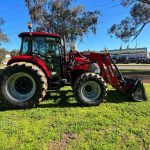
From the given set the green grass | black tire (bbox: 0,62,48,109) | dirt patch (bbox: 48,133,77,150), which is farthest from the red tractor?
dirt patch (bbox: 48,133,77,150)

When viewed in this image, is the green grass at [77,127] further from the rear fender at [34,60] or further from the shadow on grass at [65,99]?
the rear fender at [34,60]

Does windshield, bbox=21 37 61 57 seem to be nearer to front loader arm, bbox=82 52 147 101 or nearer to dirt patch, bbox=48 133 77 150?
front loader arm, bbox=82 52 147 101

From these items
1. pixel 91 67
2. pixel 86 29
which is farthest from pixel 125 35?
pixel 91 67

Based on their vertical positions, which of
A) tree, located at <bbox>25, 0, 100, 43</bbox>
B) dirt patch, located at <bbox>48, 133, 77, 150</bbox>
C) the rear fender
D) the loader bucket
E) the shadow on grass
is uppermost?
tree, located at <bbox>25, 0, 100, 43</bbox>

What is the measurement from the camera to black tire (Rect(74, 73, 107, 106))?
9141 mm

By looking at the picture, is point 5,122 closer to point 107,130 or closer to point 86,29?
point 107,130

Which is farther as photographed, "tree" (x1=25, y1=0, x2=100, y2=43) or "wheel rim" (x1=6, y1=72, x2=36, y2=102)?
"tree" (x1=25, y1=0, x2=100, y2=43)

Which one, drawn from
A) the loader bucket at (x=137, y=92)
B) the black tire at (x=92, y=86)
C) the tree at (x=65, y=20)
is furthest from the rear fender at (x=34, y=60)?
the tree at (x=65, y=20)

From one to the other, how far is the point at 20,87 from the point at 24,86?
0.13 metres

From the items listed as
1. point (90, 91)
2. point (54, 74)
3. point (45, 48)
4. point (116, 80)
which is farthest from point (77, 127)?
point (45, 48)

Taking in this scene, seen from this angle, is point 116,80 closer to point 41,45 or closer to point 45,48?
point 45,48

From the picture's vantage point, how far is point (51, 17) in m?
40.1

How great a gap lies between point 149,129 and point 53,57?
3.98 metres

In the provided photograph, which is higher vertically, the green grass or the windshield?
the windshield
